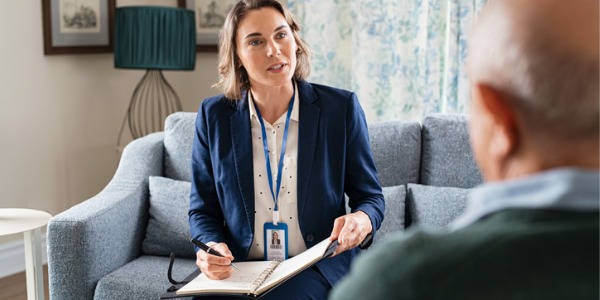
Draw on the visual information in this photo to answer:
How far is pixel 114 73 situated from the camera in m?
4.30

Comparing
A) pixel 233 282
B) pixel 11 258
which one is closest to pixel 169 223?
pixel 233 282

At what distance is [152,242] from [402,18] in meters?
1.76

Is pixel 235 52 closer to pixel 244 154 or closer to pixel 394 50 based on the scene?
pixel 244 154

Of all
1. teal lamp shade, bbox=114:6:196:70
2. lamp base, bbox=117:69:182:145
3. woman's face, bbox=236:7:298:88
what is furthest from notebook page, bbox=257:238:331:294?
lamp base, bbox=117:69:182:145

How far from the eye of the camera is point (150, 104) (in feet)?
14.6

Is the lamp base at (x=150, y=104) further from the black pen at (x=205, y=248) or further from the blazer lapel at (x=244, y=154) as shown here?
the black pen at (x=205, y=248)

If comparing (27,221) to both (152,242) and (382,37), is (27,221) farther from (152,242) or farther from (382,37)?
(382,37)

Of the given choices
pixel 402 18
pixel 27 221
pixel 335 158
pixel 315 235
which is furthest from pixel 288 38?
pixel 402 18

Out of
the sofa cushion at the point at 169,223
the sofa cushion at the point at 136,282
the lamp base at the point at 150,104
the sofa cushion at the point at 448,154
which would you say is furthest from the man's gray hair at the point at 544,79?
the lamp base at the point at 150,104

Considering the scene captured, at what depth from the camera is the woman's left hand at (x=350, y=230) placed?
6.77 feet

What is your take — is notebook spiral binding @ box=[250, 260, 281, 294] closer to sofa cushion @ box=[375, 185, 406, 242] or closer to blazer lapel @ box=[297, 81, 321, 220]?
blazer lapel @ box=[297, 81, 321, 220]

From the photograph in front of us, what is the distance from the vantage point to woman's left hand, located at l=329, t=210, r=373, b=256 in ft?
6.77

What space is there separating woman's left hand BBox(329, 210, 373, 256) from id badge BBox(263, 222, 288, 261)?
0.54 ft

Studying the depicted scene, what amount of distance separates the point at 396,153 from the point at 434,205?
0.84 ft
